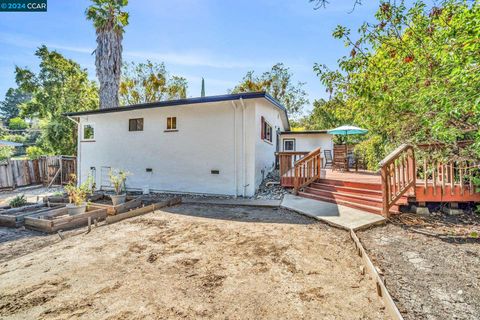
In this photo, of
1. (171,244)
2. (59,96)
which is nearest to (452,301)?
(171,244)

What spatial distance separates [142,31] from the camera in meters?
10.9

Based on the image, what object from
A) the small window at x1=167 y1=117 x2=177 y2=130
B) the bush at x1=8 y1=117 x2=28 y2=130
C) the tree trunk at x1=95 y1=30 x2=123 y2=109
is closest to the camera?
the small window at x1=167 y1=117 x2=177 y2=130

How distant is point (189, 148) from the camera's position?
28.3 ft

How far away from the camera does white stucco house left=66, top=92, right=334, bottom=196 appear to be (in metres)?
7.88

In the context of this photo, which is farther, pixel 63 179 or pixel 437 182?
pixel 63 179

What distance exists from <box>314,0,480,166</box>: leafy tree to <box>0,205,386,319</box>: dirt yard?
9.93ft

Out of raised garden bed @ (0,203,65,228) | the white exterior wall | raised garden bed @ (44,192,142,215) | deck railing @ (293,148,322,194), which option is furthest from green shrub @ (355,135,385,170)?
raised garden bed @ (0,203,65,228)

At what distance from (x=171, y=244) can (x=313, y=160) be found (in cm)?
550

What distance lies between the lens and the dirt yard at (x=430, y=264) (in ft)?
7.07

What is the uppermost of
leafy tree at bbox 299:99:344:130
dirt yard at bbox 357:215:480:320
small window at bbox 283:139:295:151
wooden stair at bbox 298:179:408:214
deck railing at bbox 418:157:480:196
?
leafy tree at bbox 299:99:344:130

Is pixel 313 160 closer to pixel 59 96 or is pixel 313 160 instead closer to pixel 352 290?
pixel 352 290

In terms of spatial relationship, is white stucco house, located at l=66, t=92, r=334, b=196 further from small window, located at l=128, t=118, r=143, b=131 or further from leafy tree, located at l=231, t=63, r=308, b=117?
leafy tree, located at l=231, t=63, r=308, b=117

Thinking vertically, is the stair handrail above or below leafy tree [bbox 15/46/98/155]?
below

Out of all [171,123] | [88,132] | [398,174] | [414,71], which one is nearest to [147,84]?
[88,132]
